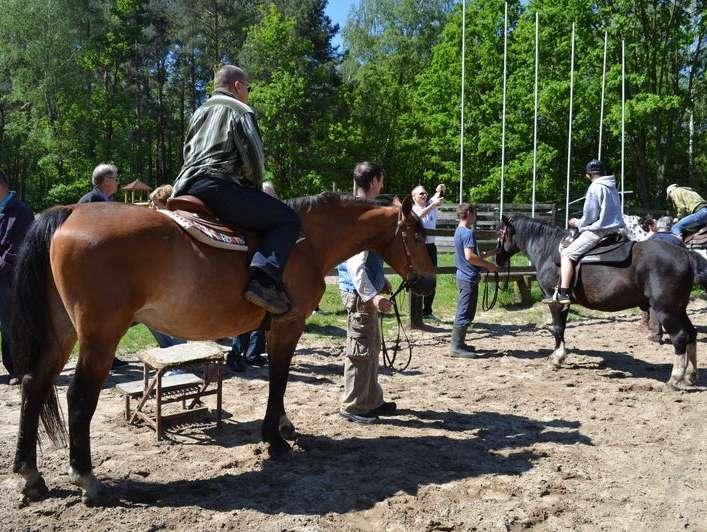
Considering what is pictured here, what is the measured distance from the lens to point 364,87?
3616 centimetres

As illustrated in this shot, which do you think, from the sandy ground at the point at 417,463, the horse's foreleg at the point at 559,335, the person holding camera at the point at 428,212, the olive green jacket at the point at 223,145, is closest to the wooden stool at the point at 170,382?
the sandy ground at the point at 417,463

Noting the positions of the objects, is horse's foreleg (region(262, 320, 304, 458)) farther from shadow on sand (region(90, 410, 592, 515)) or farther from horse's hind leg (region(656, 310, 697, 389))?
horse's hind leg (region(656, 310, 697, 389))

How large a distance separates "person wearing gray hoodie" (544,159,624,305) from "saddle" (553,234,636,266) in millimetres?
57

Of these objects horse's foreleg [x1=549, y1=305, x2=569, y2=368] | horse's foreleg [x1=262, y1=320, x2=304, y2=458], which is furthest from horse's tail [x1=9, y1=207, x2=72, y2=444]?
horse's foreleg [x1=549, y1=305, x2=569, y2=368]

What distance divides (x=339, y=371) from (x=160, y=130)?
126ft

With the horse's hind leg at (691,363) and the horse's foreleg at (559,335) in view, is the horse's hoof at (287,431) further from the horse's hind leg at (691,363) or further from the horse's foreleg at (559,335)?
the horse's hind leg at (691,363)

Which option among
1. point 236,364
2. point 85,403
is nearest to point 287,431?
point 85,403

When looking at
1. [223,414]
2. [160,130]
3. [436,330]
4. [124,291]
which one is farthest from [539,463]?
[160,130]

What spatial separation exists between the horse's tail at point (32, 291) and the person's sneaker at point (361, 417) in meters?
2.82

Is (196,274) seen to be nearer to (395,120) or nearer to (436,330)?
(436,330)

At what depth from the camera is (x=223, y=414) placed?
18.9 ft

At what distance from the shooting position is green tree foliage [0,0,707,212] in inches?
1111

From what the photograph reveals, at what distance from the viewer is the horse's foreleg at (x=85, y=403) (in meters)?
3.81

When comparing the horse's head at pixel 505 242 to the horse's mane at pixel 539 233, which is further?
the horse's head at pixel 505 242
